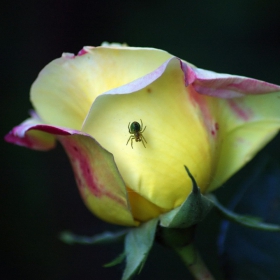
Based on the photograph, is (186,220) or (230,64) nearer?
(186,220)

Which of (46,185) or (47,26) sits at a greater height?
(47,26)

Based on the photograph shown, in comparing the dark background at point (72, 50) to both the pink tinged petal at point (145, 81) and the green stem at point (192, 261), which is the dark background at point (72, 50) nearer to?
the green stem at point (192, 261)

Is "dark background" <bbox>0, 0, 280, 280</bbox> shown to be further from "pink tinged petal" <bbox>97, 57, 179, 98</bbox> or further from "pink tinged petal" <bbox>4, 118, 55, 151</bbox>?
"pink tinged petal" <bbox>97, 57, 179, 98</bbox>

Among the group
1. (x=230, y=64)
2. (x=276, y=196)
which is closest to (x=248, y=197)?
(x=276, y=196)

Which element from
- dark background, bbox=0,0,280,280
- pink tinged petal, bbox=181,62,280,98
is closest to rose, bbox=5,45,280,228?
pink tinged petal, bbox=181,62,280,98

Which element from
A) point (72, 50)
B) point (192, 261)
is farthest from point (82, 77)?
point (72, 50)

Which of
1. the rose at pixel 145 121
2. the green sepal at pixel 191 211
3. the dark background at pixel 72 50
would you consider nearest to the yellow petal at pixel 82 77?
the rose at pixel 145 121

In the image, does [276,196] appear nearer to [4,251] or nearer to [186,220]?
[186,220]

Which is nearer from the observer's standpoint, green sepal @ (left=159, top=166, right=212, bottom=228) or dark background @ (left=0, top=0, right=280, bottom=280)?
green sepal @ (left=159, top=166, right=212, bottom=228)

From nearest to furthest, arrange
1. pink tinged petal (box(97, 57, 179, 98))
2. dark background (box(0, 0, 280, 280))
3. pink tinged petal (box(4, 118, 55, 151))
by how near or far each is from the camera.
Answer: pink tinged petal (box(97, 57, 179, 98)) → pink tinged petal (box(4, 118, 55, 151)) → dark background (box(0, 0, 280, 280))
